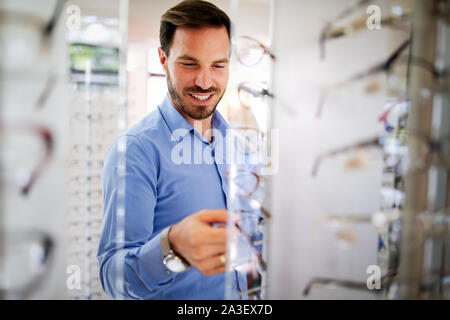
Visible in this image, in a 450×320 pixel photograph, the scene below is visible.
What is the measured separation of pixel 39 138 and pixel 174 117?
1.27ft

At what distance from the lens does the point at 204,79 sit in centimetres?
95

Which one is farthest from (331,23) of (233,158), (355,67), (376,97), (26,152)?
(26,152)

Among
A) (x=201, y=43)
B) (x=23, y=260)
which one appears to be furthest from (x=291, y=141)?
(x=23, y=260)

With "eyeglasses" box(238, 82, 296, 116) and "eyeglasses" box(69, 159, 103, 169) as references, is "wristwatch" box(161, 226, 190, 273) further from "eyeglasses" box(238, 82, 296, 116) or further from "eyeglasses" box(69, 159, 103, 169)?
"eyeglasses" box(238, 82, 296, 116)

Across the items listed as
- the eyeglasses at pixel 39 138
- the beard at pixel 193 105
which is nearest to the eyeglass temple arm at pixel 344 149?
the beard at pixel 193 105

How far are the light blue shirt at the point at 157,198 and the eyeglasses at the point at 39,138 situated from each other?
0.16m

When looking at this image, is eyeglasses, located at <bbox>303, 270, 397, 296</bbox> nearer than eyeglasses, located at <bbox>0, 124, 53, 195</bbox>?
No

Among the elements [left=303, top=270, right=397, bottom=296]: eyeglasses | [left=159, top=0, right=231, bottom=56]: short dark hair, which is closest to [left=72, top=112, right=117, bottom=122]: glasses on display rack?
[left=159, top=0, right=231, bottom=56]: short dark hair

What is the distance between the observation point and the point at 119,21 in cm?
94

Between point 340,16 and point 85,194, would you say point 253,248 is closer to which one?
point 85,194

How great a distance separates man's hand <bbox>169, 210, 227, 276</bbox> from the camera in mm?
934

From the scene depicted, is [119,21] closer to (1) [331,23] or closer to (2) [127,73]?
(2) [127,73]

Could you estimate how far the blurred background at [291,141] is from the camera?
36.0 inches

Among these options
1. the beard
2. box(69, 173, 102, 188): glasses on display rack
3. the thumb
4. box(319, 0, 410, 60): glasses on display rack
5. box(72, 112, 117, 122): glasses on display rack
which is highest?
box(319, 0, 410, 60): glasses on display rack
